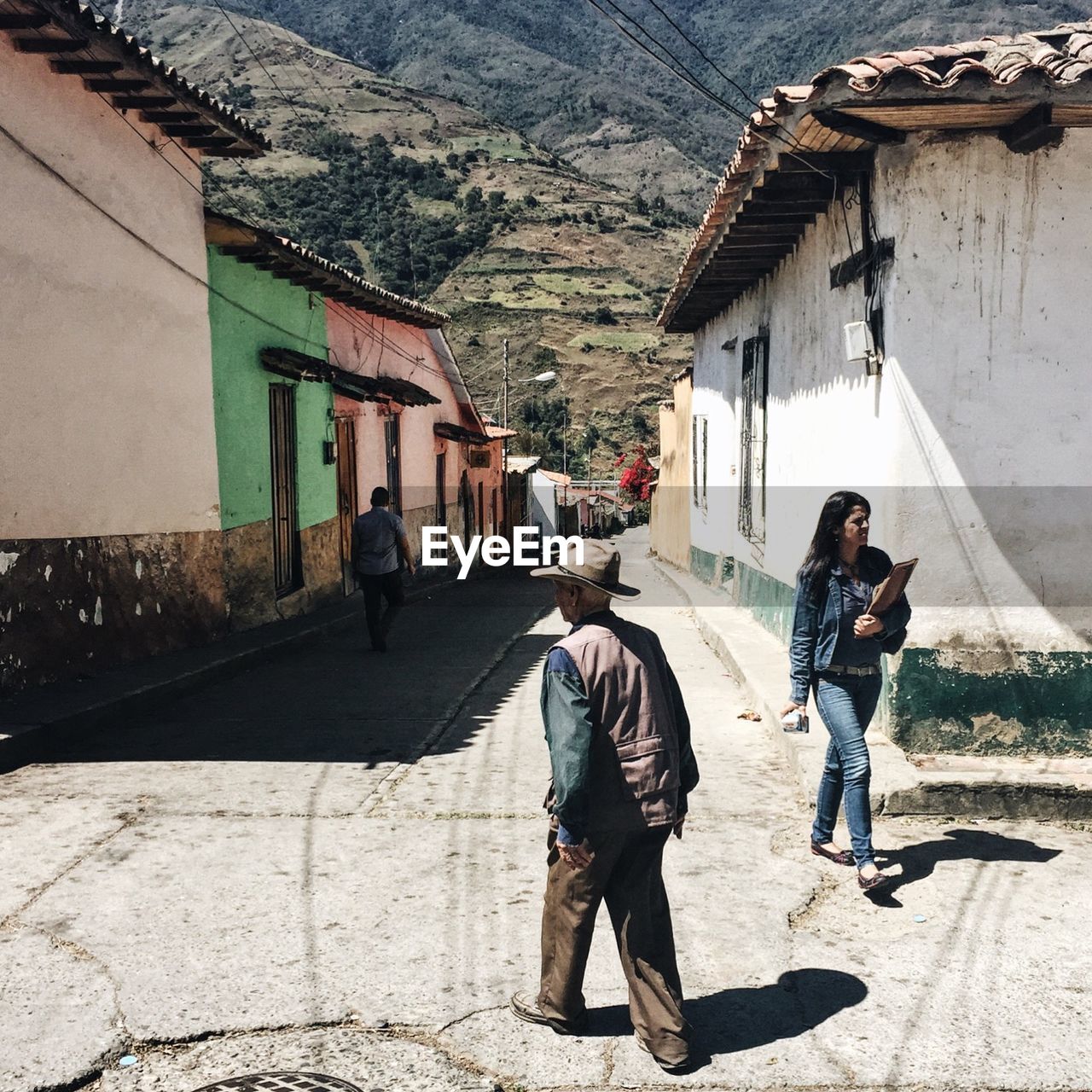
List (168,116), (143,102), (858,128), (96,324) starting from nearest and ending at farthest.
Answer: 1. (858,128)
2. (96,324)
3. (143,102)
4. (168,116)

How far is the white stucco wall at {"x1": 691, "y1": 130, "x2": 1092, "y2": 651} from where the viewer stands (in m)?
6.32

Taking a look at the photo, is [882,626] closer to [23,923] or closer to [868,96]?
[868,96]

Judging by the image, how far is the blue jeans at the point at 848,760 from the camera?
16.5 feet

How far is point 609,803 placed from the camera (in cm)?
359

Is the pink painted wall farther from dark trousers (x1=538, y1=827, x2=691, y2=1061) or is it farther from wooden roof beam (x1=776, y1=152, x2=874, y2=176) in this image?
dark trousers (x1=538, y1=827, x2=691, y2=1061)

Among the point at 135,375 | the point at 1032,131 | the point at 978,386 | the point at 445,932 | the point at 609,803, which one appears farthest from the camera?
the point at 135,375

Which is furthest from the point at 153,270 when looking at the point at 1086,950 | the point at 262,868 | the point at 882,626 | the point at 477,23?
the point at 477,23

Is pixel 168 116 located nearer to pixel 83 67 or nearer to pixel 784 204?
pixel 83 67

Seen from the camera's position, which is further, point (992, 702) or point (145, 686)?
point (145, 686)

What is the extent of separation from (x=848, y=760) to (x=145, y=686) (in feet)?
18.3

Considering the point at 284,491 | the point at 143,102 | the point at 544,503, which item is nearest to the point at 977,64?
the point at 143,102

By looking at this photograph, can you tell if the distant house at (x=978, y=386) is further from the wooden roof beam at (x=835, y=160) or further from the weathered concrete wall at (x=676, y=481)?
the weathered concrete wall at (x=676, y=481)

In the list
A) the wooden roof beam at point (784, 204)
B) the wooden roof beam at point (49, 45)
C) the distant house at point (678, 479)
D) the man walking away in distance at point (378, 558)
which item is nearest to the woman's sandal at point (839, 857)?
the wooden roof beam at point (784, 204)

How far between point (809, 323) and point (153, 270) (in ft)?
18.5
